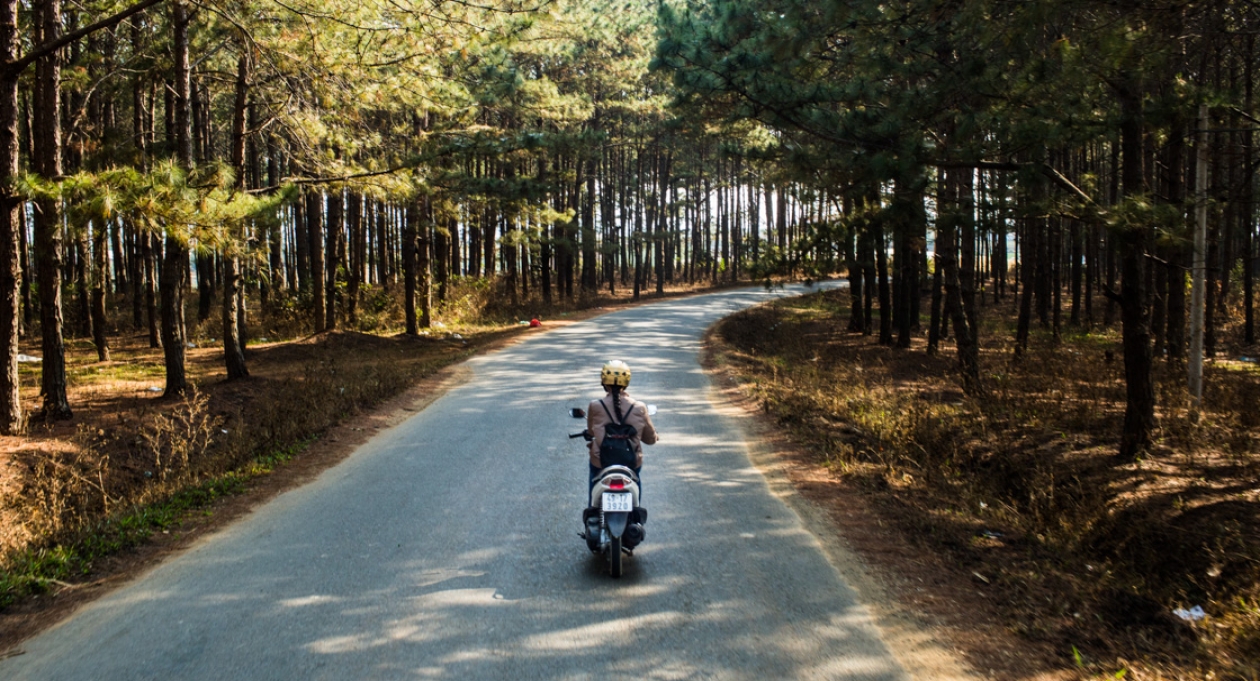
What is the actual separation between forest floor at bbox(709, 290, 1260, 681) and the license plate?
1.89 metres

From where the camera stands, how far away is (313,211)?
22.6 metres

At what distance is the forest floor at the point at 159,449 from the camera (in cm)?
610

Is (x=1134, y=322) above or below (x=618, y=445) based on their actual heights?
above

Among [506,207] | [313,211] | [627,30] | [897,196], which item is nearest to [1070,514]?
[897,196]

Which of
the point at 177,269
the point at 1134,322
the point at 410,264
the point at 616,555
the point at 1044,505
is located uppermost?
the point at 410,264

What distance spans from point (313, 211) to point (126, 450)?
42.7 ft

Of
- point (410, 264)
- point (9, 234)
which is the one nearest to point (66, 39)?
point (9, 234)

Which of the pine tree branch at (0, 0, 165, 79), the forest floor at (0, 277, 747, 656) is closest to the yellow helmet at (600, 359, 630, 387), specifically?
the forest floor at (0, 277, 747, 656)

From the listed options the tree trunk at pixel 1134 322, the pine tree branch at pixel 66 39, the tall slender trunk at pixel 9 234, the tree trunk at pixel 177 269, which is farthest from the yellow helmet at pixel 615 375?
the tree trunk at pixel 177 269

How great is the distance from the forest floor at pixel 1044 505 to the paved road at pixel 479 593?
0.81 metres

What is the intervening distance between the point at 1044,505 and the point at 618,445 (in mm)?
5575

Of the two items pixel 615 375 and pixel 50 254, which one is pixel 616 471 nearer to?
pixel 615 375

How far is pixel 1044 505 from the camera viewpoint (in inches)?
358

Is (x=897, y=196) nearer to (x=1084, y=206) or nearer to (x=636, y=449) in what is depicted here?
(x=1084, y=206)
